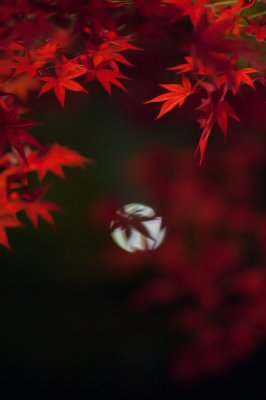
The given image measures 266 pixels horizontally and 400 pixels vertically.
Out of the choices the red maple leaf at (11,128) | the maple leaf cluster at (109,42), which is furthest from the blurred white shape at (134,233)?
the red maple leaf at (11,128)

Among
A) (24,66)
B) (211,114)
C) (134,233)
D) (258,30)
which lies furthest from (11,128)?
(134,233)

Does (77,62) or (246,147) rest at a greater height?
(77,62)

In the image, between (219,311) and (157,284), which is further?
(157,284)

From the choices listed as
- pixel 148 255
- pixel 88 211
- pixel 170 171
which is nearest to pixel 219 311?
pixel 148 255

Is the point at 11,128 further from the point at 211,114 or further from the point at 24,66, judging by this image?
the point at 211,114

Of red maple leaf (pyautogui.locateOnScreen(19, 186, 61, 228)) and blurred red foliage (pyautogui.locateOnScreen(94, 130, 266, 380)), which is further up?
red maple leaf (pyautogui.locateOnScreen(19, 186, 61, 228))

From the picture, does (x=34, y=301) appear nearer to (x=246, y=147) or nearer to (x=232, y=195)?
(x=232, y=195)

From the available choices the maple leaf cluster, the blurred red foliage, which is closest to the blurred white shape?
the blurred red foliage

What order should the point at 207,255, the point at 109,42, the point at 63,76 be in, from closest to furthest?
1. the point at 109,42
2. the point at 63,76
3. the point at 207,255

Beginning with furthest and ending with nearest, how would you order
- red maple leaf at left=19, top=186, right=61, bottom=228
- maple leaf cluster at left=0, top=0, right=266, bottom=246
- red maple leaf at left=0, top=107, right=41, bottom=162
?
red maple leaf at left=19, top=186, right=61, bottom=228 → red maple leaf at left=0, top=107, right=41, bottom=162 → maple leaf cluster at left=0, top=0, right=266, bottom=246

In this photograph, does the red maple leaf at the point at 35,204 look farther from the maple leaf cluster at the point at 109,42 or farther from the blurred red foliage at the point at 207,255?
the blurred red foliage at the point at 207,255

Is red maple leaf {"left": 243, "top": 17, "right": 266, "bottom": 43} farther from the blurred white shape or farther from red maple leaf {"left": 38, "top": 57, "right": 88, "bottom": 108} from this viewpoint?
the blurred white shape
